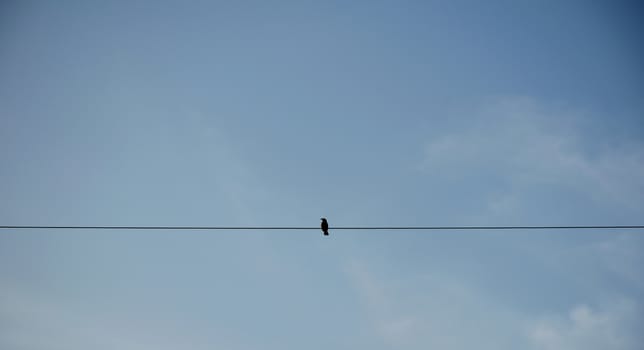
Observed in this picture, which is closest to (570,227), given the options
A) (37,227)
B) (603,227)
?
(603,227)

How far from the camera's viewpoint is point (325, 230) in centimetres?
1688

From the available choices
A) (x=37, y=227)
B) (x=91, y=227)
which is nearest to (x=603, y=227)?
(x=91, y=227)

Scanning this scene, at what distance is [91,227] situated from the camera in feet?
53.5

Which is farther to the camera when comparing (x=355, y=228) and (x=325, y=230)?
(x=325, y=230)

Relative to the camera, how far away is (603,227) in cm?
1612

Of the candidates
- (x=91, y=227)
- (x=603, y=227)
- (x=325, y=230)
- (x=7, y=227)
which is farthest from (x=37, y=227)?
(x=603, y=227)

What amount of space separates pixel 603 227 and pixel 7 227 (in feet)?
62.7

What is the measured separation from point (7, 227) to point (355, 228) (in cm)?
1114

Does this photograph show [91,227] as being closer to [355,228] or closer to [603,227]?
[355,228]

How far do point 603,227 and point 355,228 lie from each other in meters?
7.98

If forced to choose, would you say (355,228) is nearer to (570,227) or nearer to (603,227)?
(570,227)

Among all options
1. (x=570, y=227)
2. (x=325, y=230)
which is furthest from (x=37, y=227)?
(x=570, y=227)

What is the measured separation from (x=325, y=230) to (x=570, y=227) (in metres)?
7.89

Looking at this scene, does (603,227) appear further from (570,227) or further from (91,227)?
(91,227)
